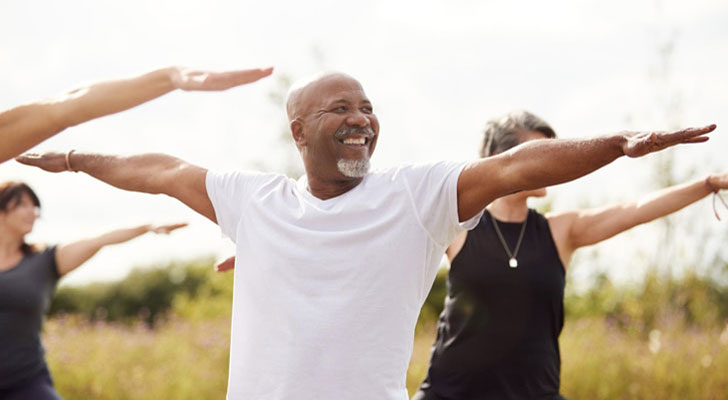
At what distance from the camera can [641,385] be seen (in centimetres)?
746

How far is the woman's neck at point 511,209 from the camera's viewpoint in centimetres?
374

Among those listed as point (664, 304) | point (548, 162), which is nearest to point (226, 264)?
point (548, 162)

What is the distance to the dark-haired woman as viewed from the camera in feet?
14.5

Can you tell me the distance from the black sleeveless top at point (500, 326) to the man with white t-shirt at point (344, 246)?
0.95 metres

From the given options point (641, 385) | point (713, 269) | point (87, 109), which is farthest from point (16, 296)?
point (713, 269)

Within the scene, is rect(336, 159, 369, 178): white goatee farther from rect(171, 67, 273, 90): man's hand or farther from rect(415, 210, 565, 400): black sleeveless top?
rect(415, 210, 565, 400): black sleeveless top

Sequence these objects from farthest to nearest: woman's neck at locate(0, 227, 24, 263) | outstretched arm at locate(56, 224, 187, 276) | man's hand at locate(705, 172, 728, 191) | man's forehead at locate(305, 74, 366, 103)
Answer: woman's neck at locate(0, 227, 24, 263), outstretched arm at locate(56, 224, 187, 276), man's hand at locate(705, 172, 728, 191), man's forehead at locate(305, 74, 366, 103)

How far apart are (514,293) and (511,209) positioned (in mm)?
481

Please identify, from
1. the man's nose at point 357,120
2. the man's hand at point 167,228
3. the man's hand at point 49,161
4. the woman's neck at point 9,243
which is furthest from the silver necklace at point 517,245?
the woman's neck at point 9,243

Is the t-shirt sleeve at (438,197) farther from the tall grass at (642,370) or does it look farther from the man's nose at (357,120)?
the tall grass at (642,370)

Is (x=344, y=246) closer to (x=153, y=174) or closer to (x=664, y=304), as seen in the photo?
(x=153, y=174)

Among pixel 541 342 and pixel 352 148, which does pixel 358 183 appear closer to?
pixel 352 148

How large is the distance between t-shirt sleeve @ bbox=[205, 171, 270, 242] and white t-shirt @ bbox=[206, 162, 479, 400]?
0.17m

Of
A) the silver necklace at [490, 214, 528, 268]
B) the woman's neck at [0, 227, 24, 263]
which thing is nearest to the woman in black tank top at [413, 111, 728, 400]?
the silver necklace at [490, 214, 528, 268]
